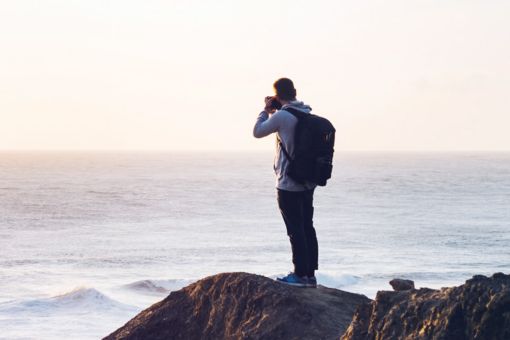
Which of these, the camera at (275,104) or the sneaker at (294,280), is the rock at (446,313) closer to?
the sneaker at (294,280)

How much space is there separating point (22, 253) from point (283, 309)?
34.2 meters

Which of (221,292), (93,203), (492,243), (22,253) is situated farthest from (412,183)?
(221,292)

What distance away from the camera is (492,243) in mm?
44844

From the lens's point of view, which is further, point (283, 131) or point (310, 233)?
point (310, 233)

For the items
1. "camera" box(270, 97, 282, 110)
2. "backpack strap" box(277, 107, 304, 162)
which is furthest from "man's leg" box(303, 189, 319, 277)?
"camera" box(270, 97, 282, 110)

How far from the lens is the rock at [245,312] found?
7.62m

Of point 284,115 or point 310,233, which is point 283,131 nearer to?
point 284,115

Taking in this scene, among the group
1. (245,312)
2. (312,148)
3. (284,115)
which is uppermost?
(284,115)

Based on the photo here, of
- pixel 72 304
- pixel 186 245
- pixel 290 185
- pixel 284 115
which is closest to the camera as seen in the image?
pixel 284 115

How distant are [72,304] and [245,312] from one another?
1922 centimetres

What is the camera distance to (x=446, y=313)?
5.57 metres

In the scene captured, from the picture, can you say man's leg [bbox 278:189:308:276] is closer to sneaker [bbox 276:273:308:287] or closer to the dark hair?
sneaker [bbox 276:273:308:287]

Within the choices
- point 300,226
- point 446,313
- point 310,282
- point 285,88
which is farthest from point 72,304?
point 446,313

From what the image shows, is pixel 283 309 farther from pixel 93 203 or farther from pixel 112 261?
pixel 93 203
